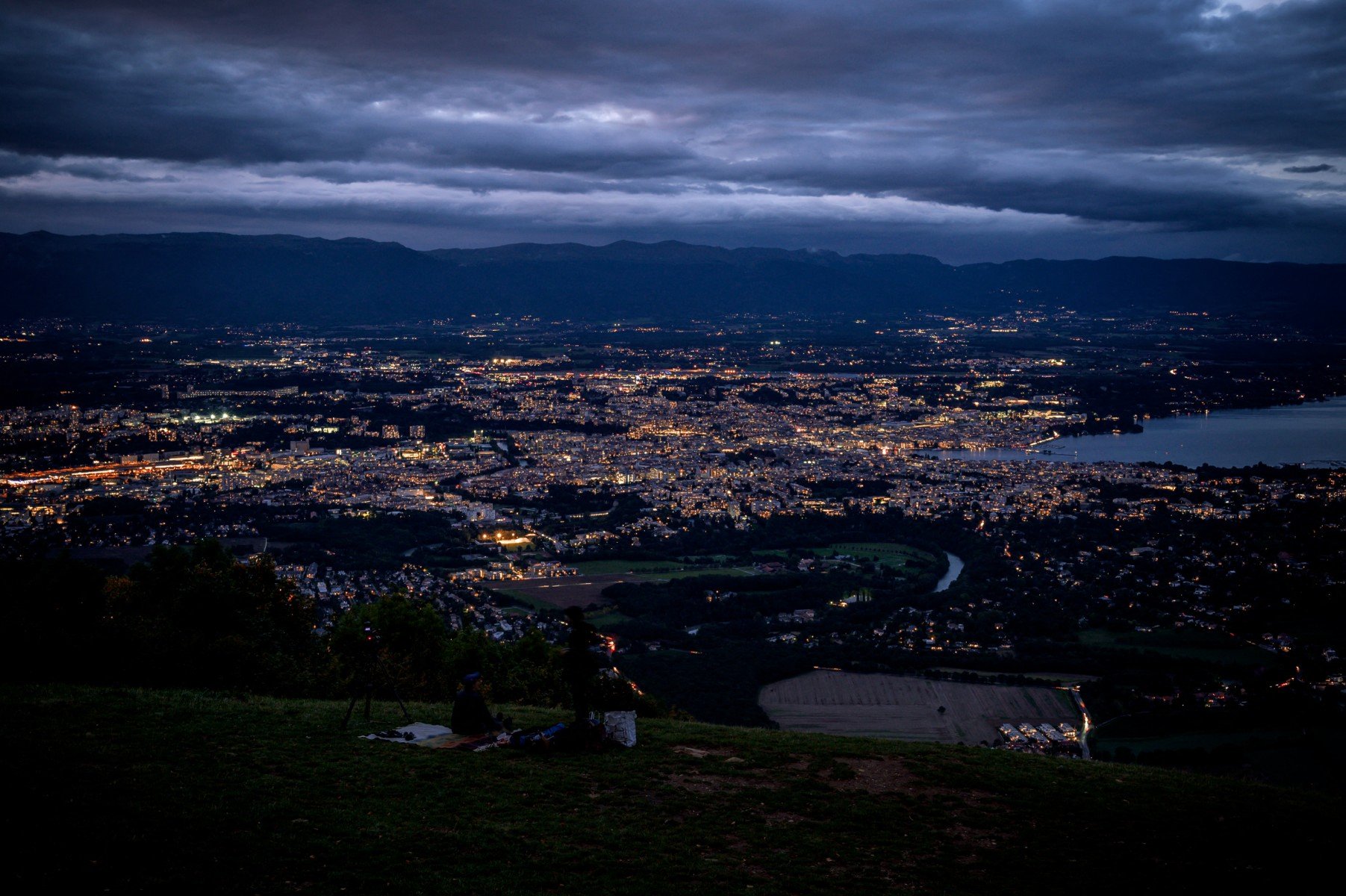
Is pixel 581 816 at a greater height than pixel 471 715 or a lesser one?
greater

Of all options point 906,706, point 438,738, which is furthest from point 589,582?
point 438,738

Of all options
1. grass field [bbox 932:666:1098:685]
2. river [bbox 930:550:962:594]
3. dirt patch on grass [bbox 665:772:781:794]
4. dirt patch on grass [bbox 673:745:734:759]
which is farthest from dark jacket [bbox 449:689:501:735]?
river [bbox 930:550:962:594]

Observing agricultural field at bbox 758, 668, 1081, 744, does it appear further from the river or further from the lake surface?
the lake surface

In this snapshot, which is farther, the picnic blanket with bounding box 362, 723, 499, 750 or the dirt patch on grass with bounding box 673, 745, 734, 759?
the dirt patch on grass with bounding box 673, 745, 734, 759

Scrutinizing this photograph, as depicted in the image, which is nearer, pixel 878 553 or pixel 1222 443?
pixel 878 553

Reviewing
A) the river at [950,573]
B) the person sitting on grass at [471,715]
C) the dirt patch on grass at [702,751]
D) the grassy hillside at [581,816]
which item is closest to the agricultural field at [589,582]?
the river at [950,573]

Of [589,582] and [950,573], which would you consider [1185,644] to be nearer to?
[950,573]

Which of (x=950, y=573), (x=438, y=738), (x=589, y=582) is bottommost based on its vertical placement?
(x=589, y=582)
